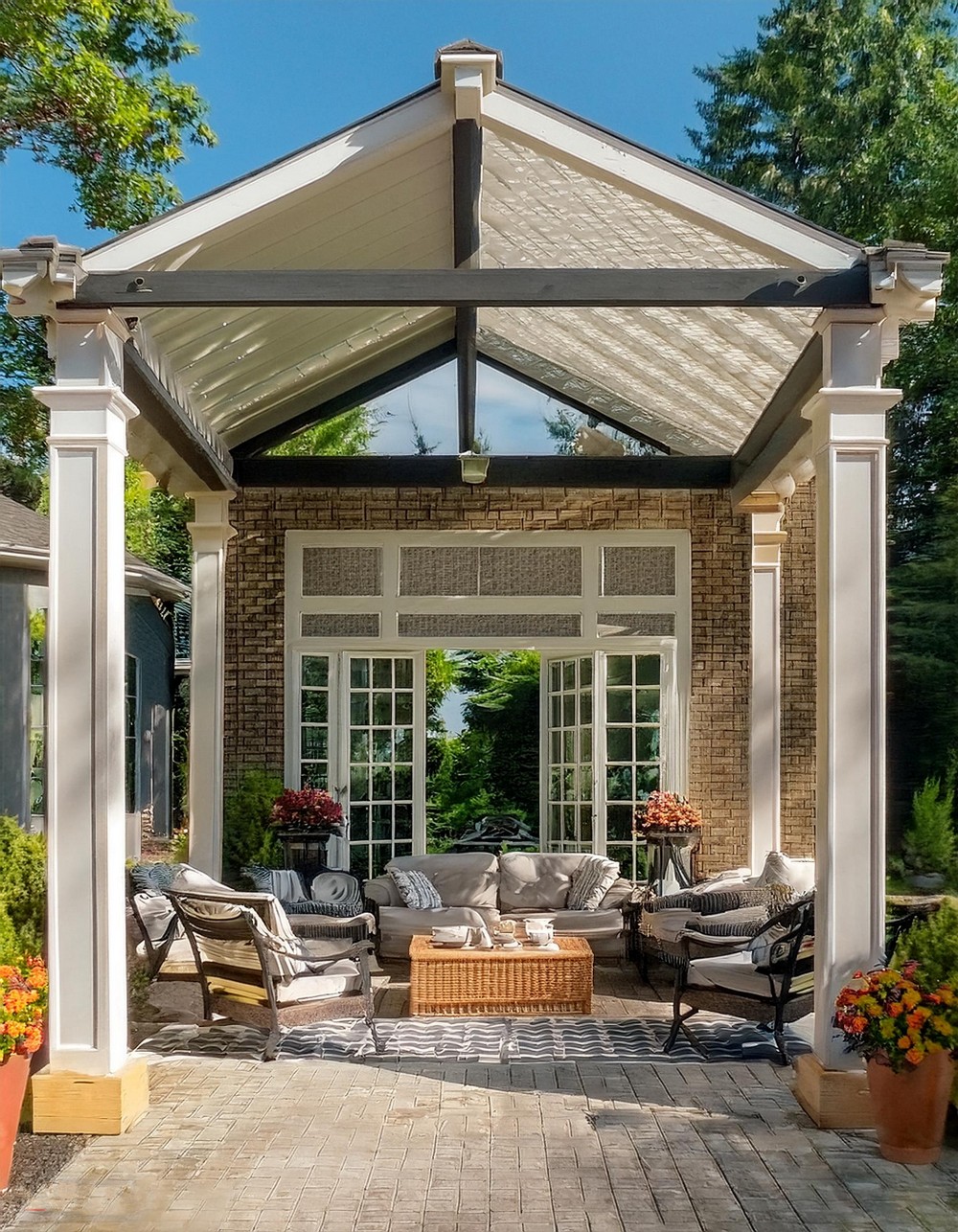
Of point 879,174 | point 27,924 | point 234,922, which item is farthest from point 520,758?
point 27,924

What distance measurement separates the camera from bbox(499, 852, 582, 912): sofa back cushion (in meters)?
9.09

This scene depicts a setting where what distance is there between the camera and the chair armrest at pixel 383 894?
8.84 m

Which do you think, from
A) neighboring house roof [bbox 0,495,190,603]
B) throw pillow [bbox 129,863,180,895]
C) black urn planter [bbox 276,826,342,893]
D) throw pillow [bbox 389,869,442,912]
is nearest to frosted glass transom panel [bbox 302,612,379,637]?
black urn planter [bbox 276,826,342,893]

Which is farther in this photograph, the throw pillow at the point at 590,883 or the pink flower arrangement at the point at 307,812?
the pink flower arrangement at the point at 307,812

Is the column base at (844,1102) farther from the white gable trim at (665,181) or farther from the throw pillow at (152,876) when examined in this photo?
the throw pillow at (152,876)

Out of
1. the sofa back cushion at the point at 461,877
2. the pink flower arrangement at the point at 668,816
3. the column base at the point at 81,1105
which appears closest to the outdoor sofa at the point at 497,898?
the sofa back cushion at the point at 461,877

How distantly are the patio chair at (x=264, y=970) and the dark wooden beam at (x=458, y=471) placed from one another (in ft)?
14.0

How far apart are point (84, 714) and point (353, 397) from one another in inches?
224

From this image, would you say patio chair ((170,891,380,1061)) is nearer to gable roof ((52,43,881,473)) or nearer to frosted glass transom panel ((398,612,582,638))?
gable roof ((52,43,881,473))

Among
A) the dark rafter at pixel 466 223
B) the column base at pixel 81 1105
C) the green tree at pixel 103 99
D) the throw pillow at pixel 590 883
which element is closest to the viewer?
the column base at pixel 81 1105

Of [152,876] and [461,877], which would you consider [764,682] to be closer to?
[461,877]

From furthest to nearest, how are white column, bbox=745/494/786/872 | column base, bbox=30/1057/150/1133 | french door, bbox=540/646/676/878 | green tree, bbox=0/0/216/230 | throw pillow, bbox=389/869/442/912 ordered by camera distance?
green tree, bbox=0/0/216/230 → french door, bbox=540/646/676/878 → white column, bbox=745/494/786/872 → throw pillow, bbox=389/869/442/912 → column base, bbox=30/1057/150/1133

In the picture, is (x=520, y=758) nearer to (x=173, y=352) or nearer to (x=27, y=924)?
(x=173, y=352)

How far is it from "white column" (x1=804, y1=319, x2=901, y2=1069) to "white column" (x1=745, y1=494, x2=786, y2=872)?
14.8 feet
